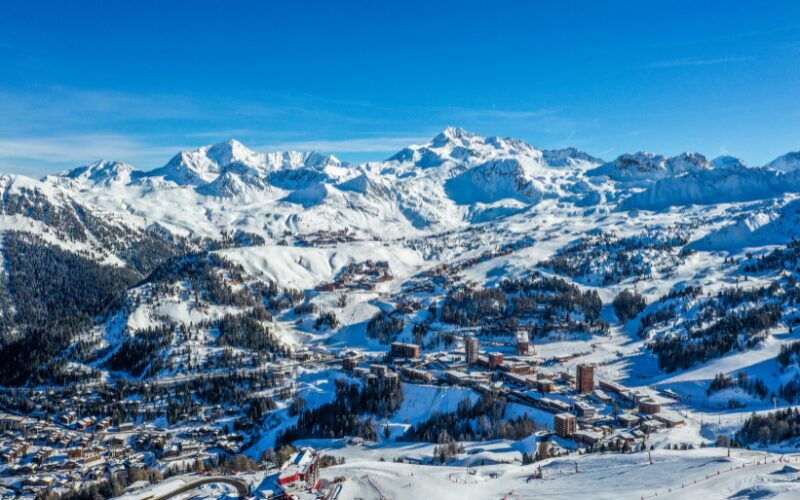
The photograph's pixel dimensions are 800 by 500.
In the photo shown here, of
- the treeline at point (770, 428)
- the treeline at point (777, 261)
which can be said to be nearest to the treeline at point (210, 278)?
the treeline at point (770, 428)

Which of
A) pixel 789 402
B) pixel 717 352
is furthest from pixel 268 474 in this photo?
pixel 717 352

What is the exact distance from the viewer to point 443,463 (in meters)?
76.1

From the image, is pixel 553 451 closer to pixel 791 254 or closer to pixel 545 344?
pixel 545 344

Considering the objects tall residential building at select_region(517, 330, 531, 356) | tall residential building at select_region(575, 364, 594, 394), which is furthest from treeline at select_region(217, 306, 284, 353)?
tall residential building at select_region(575, 364, 594, 394)

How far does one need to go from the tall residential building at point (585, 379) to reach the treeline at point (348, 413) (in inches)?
1133

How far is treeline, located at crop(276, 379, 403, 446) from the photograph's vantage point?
320ft

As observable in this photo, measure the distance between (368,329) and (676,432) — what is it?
84.4 m

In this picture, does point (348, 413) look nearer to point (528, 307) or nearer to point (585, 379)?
point (585, 379)

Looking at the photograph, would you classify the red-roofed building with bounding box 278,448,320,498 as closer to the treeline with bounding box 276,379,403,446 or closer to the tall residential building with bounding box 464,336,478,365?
the treeline with bounding box 276,379,403,446

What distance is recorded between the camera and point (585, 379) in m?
107

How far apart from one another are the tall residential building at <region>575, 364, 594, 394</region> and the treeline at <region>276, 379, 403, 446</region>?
28.8m

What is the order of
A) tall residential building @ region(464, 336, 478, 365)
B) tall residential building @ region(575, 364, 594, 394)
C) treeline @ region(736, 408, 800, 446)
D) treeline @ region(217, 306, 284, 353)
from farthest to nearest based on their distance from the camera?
treeline @ region(217, 306, 284, 353)
tall residential building @ region(464, 336, 478, 365)
tall residential building @ region(575, 364, 594, 394)
treeline @ region(736, 408, 800, 446)

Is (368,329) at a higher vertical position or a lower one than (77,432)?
higher

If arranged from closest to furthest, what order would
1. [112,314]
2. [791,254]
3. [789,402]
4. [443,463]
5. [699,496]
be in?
1. [699,496]
2. [443,463]
3. [789,402]
4. [112,314]
5. [791,254]
